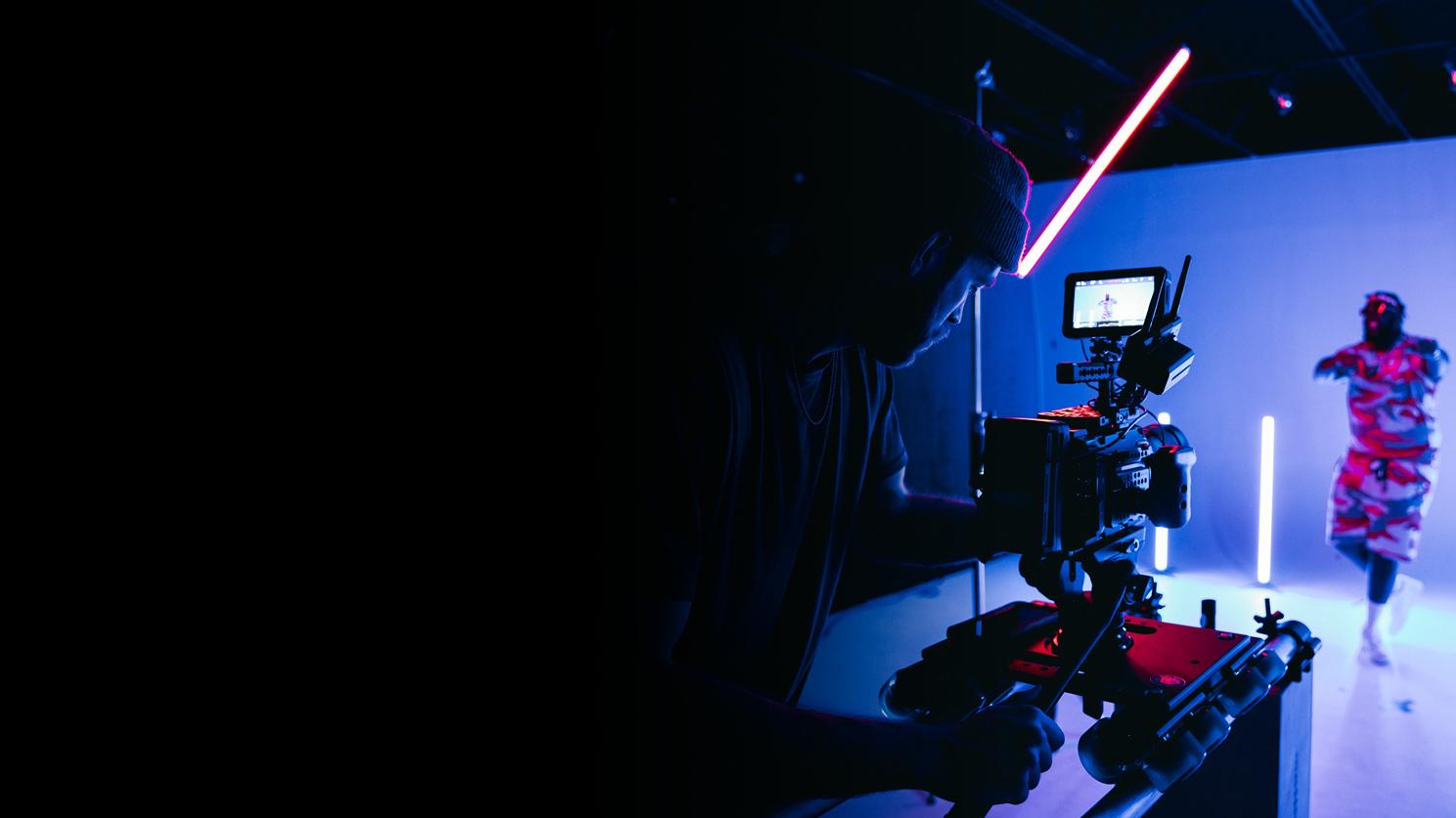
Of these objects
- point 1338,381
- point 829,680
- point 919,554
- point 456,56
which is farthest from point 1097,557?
point 1338,381

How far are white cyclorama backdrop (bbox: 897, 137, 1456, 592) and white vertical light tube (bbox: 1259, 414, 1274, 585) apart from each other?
36 mm

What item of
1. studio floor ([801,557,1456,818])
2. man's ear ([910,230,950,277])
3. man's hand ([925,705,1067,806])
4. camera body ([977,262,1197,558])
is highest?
man's ear ([910,230,950,277])

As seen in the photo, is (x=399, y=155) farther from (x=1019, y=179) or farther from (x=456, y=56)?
(x=1019, y=179)

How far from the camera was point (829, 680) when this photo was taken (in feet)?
9.52

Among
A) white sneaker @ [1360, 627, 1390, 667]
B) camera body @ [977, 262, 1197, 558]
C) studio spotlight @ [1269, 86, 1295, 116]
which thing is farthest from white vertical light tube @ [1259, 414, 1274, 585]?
camera body @ [977, 262, 1197, 558]

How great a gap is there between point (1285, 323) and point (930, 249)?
3.91m

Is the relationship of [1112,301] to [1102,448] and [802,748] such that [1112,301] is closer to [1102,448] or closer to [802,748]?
[1102,448]

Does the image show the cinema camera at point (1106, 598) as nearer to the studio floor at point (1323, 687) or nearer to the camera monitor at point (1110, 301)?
the camera monitor at point (1110, 301)

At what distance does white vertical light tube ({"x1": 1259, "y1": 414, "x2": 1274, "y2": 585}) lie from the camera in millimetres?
4223

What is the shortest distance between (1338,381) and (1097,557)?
383cm

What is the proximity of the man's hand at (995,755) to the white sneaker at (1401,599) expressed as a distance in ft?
13.6

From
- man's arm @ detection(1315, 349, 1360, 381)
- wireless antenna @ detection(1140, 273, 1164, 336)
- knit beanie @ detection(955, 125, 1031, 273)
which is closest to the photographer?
knit beanie @ detection(955, 125, 1031, 273)

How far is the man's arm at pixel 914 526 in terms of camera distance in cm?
144

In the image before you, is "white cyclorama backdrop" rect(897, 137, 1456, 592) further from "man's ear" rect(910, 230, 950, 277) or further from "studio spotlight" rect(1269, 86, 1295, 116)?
"man's ear" rect(910, 230, 950, 277)
